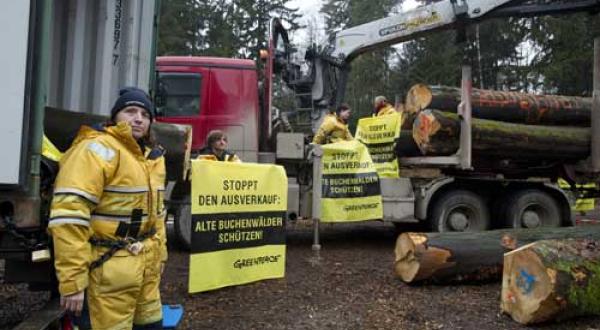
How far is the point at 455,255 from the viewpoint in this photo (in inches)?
227

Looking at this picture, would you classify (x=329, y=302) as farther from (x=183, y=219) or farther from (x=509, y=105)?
(x=509, y=105)

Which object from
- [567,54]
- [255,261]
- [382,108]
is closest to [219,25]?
[567,54]

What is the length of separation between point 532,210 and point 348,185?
3139mm

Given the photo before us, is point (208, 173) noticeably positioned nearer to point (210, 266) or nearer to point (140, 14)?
point (210, 266)

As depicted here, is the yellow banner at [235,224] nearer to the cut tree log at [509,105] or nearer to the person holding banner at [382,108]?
the cut tree log at [509,105]

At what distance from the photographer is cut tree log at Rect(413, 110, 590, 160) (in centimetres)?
773

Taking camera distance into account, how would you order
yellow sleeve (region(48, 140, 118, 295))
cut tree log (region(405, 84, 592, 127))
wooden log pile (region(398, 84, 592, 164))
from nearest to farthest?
yellow sleeve (region(48, 140, 118, 295)) → wooden log pile (region(398, 84, 592, 164)) → cut tree log (region(405, 84, 592, 127))

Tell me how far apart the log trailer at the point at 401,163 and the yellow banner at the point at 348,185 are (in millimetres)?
197

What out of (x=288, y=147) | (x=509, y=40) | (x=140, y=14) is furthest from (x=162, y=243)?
(x=509, y=40)

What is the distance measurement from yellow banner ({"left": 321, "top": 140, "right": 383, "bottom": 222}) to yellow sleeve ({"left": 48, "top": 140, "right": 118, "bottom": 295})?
16.9 feet

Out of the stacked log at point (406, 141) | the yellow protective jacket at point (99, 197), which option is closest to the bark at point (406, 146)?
the stacked log at point (406, 141)

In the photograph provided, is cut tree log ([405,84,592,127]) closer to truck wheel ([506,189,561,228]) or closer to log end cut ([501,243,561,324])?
truck wheel ([506,189,561,228])

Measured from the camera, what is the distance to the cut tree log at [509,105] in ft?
26.3

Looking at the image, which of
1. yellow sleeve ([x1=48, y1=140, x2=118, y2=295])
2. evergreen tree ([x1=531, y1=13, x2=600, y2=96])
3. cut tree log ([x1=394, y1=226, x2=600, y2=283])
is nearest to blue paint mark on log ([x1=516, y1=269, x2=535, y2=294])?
cut tree log ([x1=394, y1=226, x2=600, y2=283])
